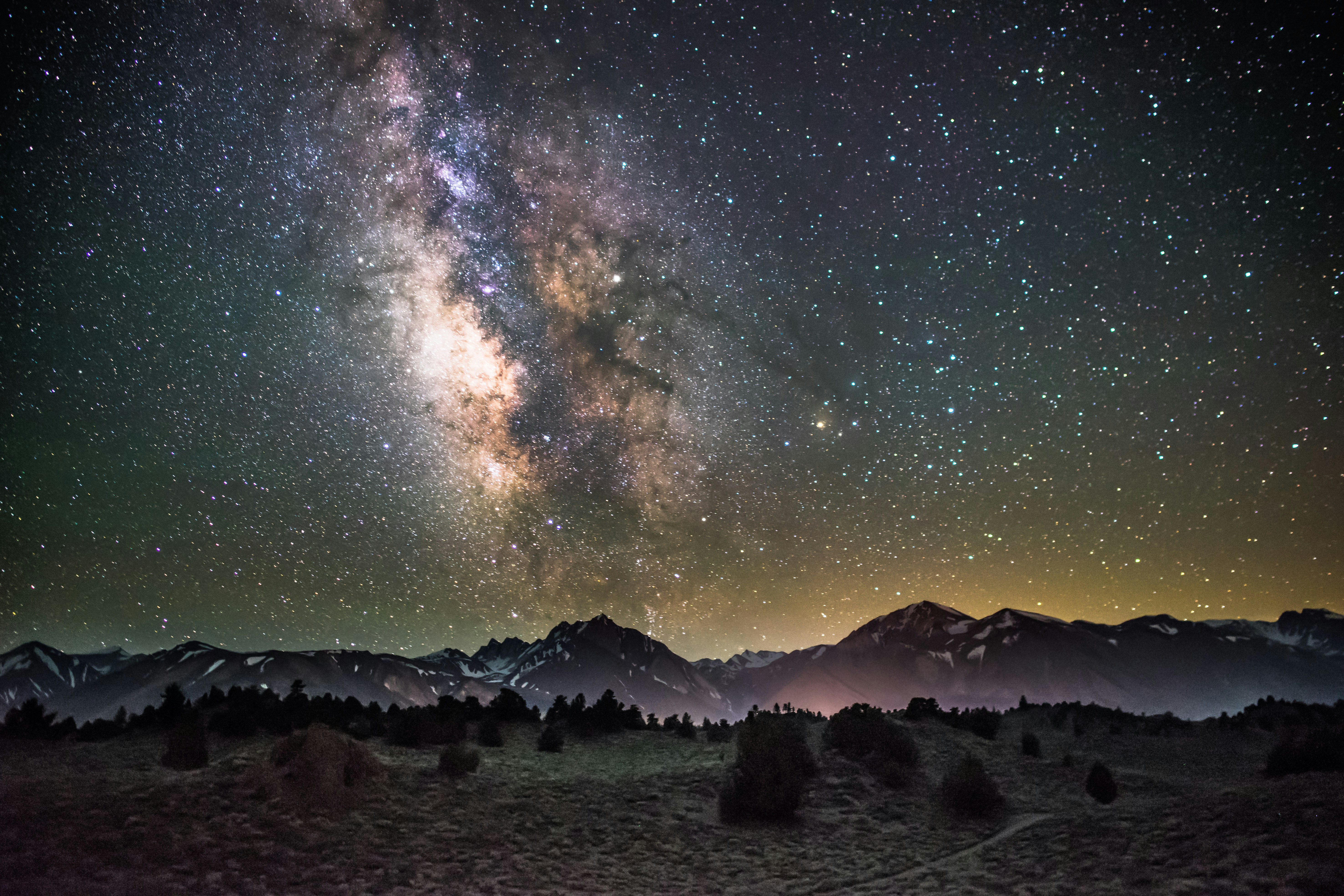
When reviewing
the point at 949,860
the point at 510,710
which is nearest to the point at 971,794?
the point at 949,860

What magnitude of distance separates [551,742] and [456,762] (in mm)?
5201

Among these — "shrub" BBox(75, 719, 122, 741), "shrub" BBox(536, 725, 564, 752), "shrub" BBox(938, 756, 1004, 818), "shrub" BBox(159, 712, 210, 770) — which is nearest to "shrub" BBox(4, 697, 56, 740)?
"shrub" BBox(75, 719, 122, 741)

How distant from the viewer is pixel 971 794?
17.4 metres

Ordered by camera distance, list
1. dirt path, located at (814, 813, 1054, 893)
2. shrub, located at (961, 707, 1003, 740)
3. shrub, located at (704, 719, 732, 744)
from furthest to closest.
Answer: shrub, located at (961, 707, 1003, 740)
shrub, located at (704, 719, 732, 744)
dirt path, located at (814, 813, 1054, 893)

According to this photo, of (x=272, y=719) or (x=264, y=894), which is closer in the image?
(x=264, y=894)

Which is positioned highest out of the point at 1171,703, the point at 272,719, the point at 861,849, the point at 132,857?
the point at 272,719

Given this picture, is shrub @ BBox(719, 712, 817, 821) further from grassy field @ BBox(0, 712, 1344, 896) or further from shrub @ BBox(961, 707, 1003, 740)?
shrub @ BBox(961, 707, 1003, 740)

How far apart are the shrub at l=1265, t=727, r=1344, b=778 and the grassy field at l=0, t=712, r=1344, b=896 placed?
72cm

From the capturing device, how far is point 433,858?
12.8m

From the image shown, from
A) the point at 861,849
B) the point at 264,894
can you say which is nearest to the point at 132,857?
the point at 264,894

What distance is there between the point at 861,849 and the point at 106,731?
24.5 metres

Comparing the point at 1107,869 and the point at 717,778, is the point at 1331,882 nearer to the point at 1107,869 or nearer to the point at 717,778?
the point at 1107,869

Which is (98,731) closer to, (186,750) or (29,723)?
(29,723)

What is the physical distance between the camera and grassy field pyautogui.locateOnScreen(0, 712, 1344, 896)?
36.0ft
